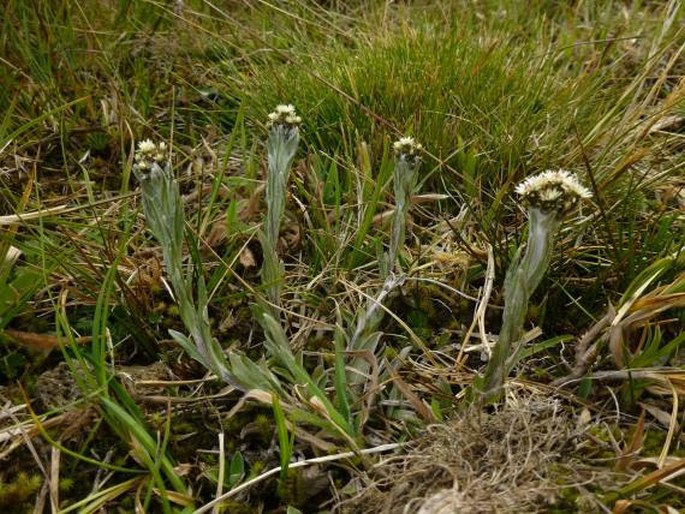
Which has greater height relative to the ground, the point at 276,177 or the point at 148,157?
the point at 148,157

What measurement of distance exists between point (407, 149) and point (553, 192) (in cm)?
49

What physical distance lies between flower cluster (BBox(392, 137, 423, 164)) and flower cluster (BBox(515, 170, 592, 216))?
0.43 metres

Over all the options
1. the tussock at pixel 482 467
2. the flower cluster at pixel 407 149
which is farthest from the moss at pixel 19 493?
the flower cluster at pixel 407 149

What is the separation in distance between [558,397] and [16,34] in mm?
2284

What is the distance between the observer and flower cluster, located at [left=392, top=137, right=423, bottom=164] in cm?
173

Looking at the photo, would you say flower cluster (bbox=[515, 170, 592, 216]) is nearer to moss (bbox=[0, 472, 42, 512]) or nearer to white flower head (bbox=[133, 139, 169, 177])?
white flower head (bbox=[133, 139, 169, 177])

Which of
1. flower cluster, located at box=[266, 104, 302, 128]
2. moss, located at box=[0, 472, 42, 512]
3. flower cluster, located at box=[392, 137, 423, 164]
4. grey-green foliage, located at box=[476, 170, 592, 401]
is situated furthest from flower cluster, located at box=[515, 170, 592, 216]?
moss, located at box=[0, 472, 42, 512]

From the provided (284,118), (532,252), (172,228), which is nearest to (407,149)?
(284,118)

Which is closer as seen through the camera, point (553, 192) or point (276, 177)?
point (553, 192)

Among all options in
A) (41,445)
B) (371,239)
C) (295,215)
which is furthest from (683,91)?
(41,445)

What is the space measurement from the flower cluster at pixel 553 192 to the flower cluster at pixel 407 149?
434 mm

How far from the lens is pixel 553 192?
1.32m

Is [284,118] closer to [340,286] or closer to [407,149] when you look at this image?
[407,149]

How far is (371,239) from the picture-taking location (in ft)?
7.13
